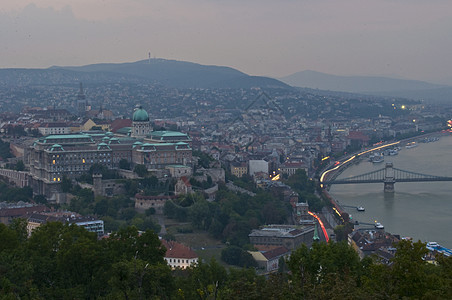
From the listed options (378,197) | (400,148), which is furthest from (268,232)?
(400,148)

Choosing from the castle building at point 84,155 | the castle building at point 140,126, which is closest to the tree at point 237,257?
the castle building at point 84,155

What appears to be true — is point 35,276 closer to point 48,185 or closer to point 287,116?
point 48,185

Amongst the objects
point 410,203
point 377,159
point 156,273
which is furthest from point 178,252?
point 377,159

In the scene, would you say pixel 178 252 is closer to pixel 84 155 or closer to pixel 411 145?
pixel 84 155

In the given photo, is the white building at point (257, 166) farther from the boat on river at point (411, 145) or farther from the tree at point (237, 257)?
the boat on river at point (411, 145)

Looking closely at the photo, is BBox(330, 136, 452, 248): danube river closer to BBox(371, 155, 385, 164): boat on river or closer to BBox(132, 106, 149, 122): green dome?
BBox(371, 155, 385, 164): boat on river

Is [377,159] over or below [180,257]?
below

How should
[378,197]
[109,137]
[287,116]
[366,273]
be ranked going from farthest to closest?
[287,116]
[378,197]
[109,137]
[366,273]

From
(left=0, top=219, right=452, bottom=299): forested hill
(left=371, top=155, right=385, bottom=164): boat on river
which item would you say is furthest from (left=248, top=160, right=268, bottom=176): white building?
(left=0, top=219, right=452, bottom=299): forested hill
